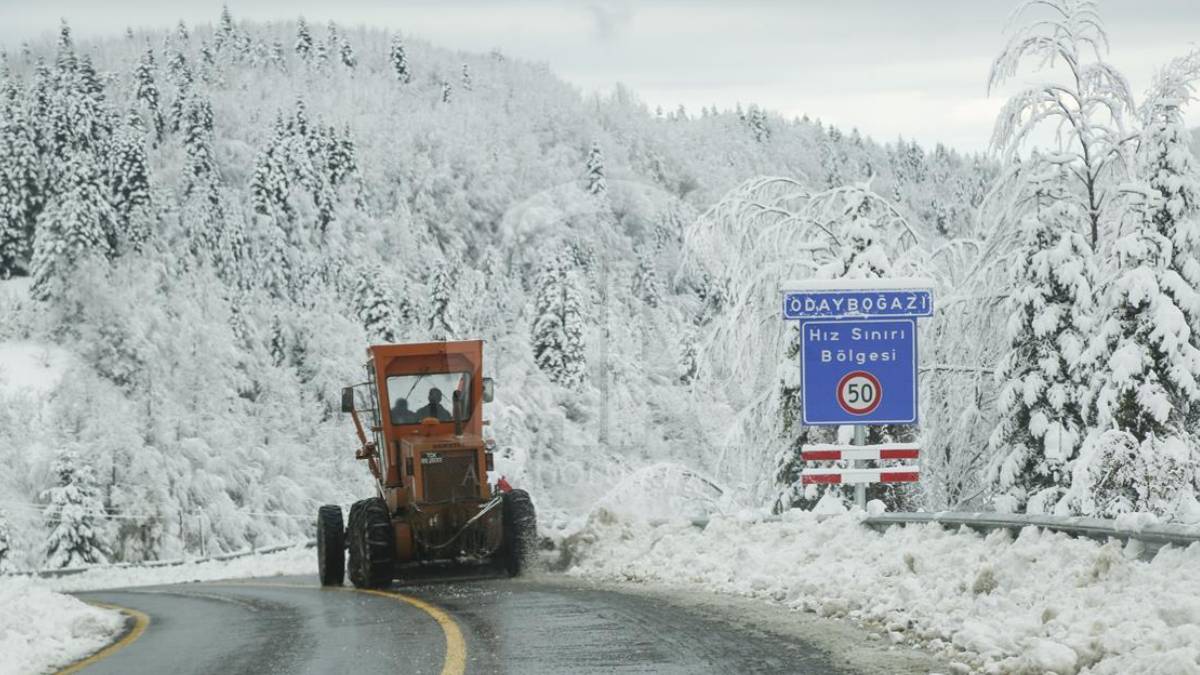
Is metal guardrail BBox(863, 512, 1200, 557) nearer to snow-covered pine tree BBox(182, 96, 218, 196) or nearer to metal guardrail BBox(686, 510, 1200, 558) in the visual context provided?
metal guardrail BBox(686, 510, 1200, 558)

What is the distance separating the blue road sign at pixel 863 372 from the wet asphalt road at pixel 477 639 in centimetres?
457

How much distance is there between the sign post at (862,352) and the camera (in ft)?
59.7

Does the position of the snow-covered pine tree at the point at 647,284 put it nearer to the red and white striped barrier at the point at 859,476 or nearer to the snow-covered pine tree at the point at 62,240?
the snow-covered pine tree at the point at 62,240

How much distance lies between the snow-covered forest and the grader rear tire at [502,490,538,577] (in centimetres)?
385

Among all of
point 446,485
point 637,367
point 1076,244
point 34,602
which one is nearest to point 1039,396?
point 1076,244

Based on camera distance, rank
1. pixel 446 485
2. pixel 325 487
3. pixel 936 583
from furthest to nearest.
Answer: pixel 325 487 → pixel 446 485 → pixel 936 583

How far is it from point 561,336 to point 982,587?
9082 centimetres

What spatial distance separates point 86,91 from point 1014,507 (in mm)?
124808

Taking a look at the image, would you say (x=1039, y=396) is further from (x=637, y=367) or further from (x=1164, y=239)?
(x=637, y=367)

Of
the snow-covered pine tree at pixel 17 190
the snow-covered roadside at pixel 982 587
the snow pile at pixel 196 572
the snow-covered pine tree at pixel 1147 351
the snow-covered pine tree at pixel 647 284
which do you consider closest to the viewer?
the snow-covered roadside at pixel 982 587

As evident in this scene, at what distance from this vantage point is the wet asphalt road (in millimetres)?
9203

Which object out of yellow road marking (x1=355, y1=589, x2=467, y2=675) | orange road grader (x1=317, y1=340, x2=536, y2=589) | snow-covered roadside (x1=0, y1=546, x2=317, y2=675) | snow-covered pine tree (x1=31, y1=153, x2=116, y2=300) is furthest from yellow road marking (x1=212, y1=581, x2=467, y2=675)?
snow-covered pine tree (x1=31, y1=153, x2=116, y2=300)

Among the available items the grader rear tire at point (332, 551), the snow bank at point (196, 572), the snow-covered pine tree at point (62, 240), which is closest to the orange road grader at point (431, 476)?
the grader rear tire at point (332, 551)

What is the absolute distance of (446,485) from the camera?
1808cm
